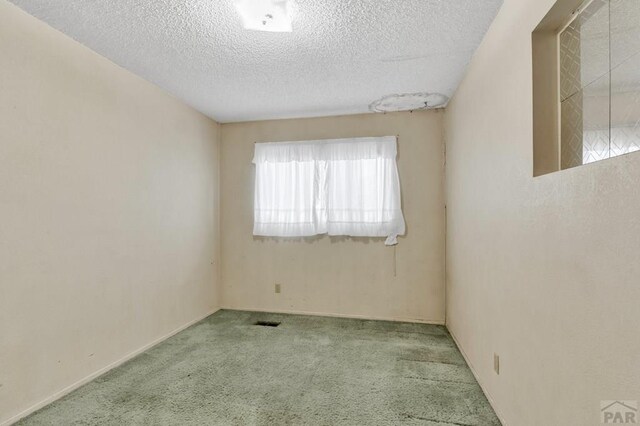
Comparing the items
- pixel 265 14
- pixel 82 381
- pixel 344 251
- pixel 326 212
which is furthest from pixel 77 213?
pixel 344 251

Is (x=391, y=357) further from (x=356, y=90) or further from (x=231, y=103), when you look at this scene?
(x=231, y=103)

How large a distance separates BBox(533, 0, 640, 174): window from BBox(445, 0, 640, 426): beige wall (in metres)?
0.07

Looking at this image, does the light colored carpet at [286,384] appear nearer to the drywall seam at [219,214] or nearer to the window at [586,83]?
the drywall seam at [219,214]

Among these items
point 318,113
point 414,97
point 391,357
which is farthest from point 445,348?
point 318,113

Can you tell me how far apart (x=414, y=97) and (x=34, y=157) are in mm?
3126

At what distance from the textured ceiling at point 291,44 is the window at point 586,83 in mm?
610

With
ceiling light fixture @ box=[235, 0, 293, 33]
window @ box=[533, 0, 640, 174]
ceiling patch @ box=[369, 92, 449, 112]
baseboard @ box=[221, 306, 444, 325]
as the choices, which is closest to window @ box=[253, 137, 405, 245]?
ceiling patch @ box=[369, 92, 449, 112]

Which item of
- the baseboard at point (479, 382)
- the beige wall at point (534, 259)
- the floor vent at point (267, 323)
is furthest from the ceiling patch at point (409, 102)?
the floor vent at point (267, 323)

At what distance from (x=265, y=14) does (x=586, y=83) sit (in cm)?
161

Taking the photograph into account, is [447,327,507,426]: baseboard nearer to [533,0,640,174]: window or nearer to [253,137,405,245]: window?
[253,137,405,245]: window

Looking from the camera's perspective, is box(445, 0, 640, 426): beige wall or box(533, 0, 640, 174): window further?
box(533, 0, 640, 174): window

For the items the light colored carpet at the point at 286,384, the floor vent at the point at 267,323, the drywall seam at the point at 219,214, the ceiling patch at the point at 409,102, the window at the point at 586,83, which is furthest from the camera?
the drywall seam at the point at 219,214

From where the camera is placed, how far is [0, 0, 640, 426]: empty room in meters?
1.17

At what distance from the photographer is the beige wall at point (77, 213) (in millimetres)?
1791
